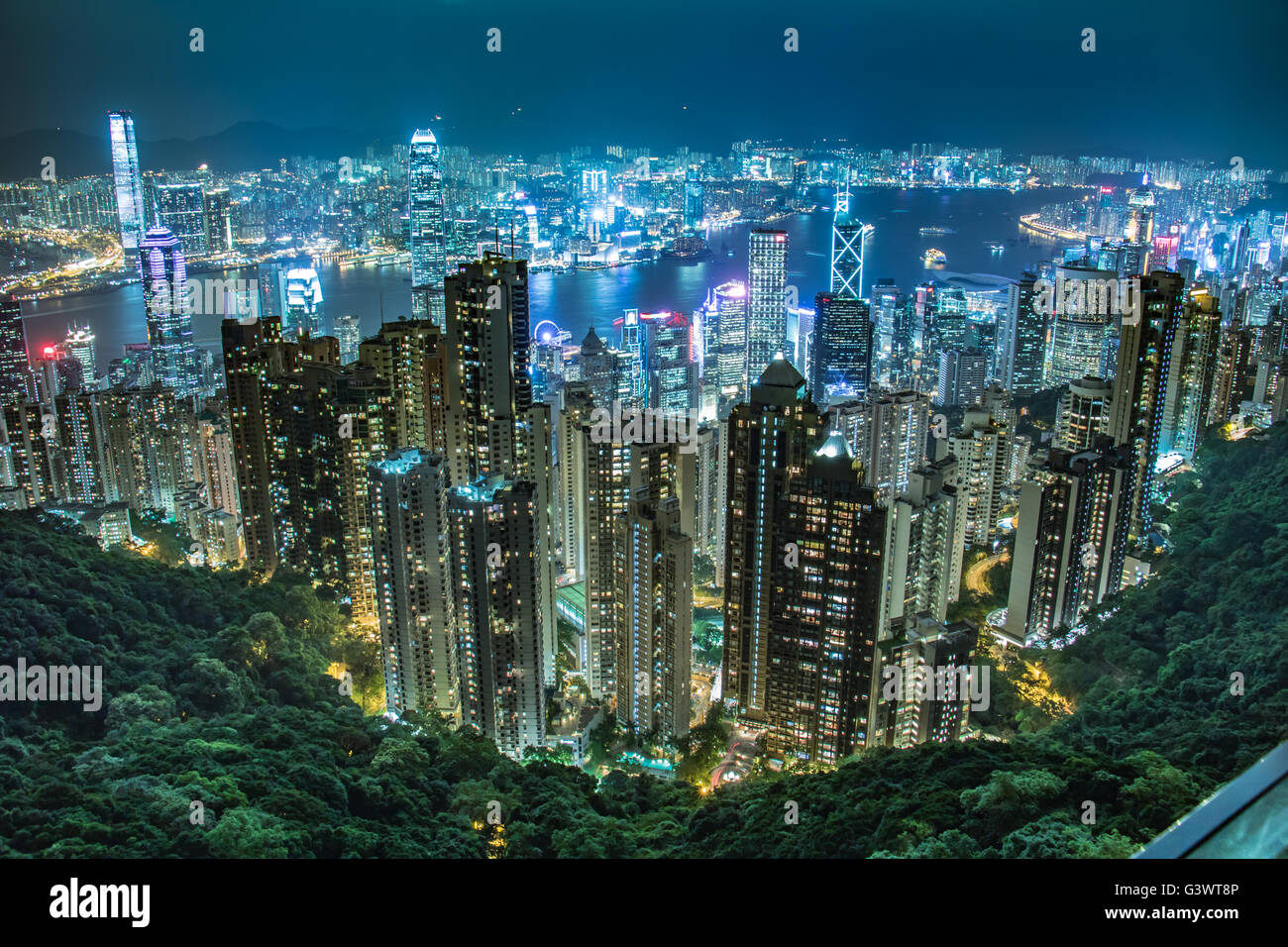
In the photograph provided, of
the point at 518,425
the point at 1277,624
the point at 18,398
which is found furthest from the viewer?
the point at 18,398

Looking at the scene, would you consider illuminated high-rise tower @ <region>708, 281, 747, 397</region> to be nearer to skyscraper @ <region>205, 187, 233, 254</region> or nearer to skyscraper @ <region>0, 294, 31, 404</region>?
skyscraper @ <region>205, 187, 233, 254</region>

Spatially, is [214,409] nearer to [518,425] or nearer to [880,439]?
[518,425]

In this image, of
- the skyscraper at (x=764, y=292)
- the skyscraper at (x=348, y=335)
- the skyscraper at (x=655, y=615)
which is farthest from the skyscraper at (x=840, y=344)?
the skyscraper at (x=655, y=615)

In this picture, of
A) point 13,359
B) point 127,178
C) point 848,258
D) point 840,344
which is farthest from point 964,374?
point 13,359

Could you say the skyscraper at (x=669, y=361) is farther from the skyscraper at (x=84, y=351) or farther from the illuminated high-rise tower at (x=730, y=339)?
the skyscraper at (x=84, y=351)

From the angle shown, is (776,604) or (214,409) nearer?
(776,604)
